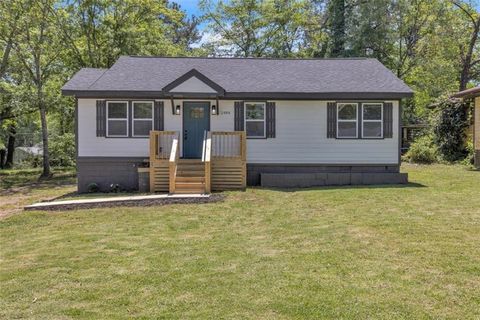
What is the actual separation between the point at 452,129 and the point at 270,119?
10378 mm

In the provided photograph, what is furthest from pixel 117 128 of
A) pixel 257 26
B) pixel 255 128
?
pixel 257 26

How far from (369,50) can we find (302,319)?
83.4ft

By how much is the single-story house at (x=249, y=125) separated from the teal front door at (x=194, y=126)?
0.03 metres

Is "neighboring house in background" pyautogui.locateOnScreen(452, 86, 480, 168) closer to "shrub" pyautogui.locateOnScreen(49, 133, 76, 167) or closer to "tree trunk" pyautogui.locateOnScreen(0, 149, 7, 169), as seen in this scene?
"shrub" pyautogui.locateOnScreen(49, 133, 76, 167)

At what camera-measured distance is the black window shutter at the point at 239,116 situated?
12.7m

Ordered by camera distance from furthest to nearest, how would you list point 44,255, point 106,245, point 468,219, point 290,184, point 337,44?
1. point 337,44
2. point 290,184
3. point 468,219
4. point 106,245
5. point 44,255

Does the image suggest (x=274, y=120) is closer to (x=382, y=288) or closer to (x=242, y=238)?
(x=242, y=238)

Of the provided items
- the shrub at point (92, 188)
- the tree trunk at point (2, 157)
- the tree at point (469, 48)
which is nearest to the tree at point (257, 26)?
the tree at point (469, 48)

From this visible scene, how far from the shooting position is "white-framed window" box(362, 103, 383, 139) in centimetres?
1272

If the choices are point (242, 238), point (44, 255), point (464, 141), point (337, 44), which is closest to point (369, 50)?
point (337, 44)

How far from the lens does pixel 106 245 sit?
19.4 feet

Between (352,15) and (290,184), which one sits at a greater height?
(352,15)

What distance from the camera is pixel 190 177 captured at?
437 inches

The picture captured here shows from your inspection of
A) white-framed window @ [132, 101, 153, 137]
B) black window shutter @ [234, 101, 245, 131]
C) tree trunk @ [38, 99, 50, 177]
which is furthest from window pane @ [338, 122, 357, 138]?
tree trunk @ [38, 99, 50, 177]
